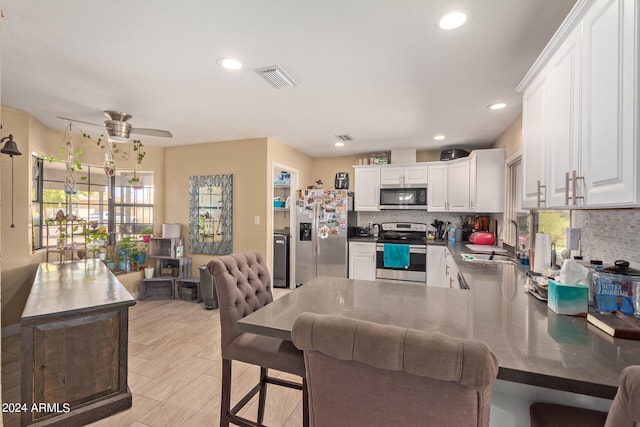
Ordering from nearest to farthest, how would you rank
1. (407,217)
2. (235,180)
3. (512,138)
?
(512,138), (235,180), (407,217)

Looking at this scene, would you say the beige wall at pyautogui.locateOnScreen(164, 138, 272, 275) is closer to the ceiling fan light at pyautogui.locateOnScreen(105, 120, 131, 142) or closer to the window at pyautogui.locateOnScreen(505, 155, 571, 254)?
the ceiling fan light at pyautogui.locateOnScreen(105, 120, 131, 142)

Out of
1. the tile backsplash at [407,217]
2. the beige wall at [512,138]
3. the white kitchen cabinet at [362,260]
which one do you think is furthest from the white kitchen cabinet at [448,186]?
the white kitchen cabinet at [362,260]

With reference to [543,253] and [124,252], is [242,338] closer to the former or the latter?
[543,253]

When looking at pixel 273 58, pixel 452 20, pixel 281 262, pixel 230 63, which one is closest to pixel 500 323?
pixel 452 20

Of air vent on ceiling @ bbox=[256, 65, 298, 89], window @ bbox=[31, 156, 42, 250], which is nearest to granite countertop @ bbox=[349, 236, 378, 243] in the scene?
air vent on ceiling @ bbox=[256, 65, 298, 89]

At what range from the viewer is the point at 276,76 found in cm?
227

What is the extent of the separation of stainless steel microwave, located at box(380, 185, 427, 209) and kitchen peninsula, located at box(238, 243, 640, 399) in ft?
10.0

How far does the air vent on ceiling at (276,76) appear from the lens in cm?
217

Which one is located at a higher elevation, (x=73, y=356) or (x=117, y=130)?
(x=117, y=130)

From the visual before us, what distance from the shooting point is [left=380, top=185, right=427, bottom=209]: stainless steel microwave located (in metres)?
4.80

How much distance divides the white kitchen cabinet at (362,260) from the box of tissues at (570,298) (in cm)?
338

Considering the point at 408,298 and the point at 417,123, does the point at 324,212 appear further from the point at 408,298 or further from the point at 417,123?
the point at 408,298

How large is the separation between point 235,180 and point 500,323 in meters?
3.91

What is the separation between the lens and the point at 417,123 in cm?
353
